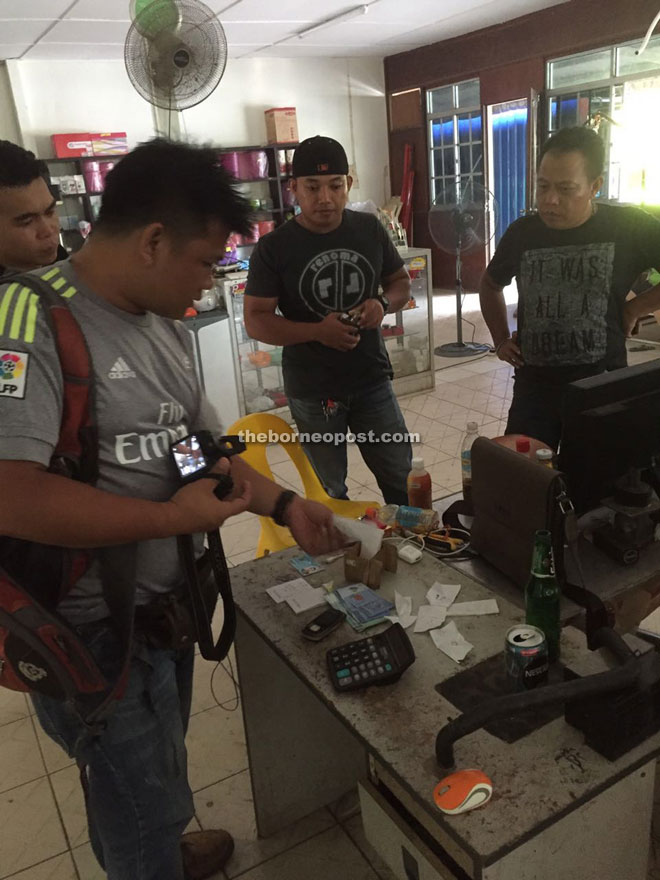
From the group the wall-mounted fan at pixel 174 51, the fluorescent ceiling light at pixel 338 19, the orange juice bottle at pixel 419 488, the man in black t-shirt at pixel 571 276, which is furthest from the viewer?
the fluorescent ceiling light at pixel 338 19

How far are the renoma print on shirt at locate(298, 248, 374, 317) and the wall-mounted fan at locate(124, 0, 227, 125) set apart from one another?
1842 millimetres

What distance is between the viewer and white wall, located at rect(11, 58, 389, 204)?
7.05 metres

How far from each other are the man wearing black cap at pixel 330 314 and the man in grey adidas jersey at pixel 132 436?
1.21 metres

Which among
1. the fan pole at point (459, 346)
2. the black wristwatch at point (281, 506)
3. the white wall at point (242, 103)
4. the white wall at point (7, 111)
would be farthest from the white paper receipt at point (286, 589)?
the white wall at point (7, 111)

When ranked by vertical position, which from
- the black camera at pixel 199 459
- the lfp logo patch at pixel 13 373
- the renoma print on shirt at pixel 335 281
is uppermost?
the lfp logo patch at pixel 13 373

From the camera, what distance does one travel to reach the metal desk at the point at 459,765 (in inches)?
36.1

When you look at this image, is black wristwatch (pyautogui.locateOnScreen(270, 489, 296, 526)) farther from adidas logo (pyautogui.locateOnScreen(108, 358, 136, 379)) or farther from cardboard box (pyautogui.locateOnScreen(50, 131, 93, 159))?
cardboard box (pyautogui.locateOnScreen(50, 131, 93, 159))

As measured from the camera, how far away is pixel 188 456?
42.6 inches

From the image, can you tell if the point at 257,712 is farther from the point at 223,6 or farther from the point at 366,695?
→ the point at 223,6

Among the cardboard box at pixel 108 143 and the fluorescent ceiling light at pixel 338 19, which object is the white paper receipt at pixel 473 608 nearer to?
the fluorescent ceiling light at pixel 338 19

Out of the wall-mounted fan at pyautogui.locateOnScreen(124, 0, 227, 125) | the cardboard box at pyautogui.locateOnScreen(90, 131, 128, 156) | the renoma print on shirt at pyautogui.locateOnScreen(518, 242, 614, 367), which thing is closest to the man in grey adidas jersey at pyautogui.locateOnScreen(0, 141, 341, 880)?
the renoma print on shirt at pyautogui.locateOnScreen(518, 242, 614, 367)

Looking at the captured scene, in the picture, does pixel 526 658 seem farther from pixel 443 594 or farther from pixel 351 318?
pixel 351 318

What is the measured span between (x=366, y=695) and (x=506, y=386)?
4.48 metres

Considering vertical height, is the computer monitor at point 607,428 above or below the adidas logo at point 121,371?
below
